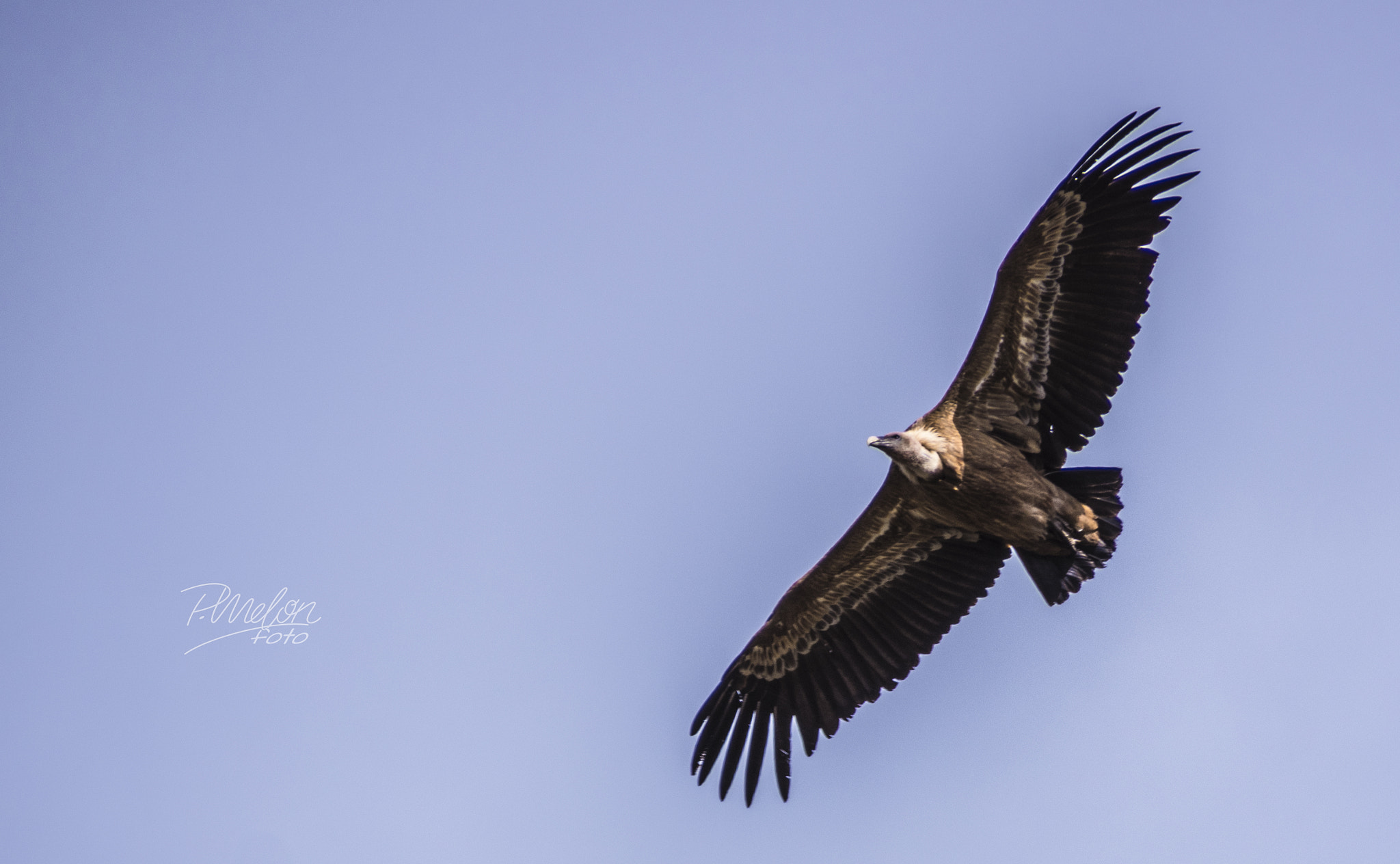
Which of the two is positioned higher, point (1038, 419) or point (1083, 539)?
point (1038, 419)

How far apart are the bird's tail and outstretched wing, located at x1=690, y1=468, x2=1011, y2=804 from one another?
810 mm

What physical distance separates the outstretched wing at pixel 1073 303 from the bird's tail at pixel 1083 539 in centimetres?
30

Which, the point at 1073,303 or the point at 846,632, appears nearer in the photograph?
the point at 1073,303

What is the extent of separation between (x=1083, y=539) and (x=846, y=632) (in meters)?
2.96

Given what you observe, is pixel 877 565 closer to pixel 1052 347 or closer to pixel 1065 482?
pixel 1065 482

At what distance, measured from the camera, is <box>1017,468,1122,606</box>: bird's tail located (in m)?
12.4

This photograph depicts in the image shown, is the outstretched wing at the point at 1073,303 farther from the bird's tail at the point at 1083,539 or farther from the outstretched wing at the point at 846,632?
the outstretched wing at the point at 846,632

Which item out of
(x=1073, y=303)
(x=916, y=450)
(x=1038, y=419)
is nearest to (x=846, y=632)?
(x=916, y=450)

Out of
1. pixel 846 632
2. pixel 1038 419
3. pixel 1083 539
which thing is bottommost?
pixel 1083 539

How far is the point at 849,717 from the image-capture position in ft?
44.5

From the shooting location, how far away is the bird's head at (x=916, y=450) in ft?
40.0

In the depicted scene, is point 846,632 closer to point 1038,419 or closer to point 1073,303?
point 1038,419

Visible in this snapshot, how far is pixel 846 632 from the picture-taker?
45.3ft

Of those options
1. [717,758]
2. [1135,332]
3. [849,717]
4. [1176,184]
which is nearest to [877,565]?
[849,717]
